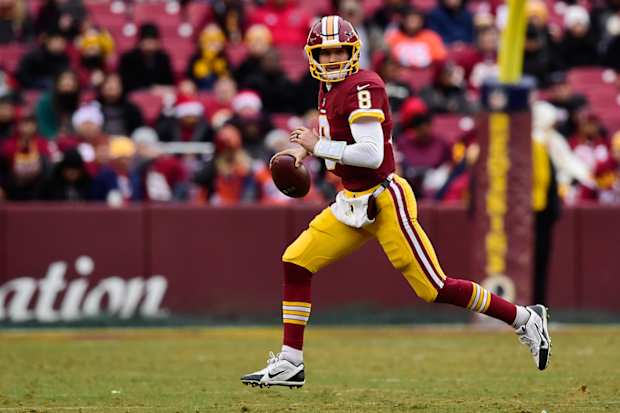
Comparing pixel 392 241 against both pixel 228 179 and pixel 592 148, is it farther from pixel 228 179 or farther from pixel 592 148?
pixel 592 148

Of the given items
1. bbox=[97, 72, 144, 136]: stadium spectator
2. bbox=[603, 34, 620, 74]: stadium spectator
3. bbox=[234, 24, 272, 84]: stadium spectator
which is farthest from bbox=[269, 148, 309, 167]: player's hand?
bbox=[603, 34, 620, 74]: stadium spectator

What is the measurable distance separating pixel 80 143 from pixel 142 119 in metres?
0.92

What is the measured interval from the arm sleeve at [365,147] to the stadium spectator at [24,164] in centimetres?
681

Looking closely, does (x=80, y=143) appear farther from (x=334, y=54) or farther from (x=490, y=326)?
(x=334, y=54)

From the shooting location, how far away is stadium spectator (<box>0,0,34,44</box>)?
16.4m

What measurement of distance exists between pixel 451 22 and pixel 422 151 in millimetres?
3552

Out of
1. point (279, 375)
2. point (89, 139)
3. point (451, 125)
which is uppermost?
point (451, 125)

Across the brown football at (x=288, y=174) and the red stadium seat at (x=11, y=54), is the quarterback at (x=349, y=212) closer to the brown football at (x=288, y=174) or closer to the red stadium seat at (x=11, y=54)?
the brown football at (x=288, y=174)

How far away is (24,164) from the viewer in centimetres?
1352

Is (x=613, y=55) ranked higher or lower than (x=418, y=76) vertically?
higher

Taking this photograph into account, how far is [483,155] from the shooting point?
12922mm

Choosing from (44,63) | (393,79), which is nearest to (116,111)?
(44,63)

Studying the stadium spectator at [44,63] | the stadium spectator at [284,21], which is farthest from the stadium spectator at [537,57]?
the stadium spectator at [44,63]

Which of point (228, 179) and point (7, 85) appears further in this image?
point (7, 85)
